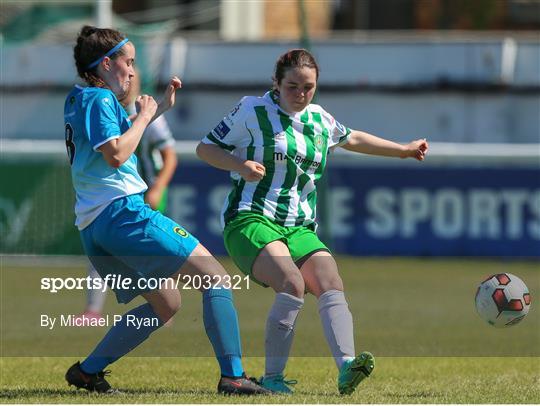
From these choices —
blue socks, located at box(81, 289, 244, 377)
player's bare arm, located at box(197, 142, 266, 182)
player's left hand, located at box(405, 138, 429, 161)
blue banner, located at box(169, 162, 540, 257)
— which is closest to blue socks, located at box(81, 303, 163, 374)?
blue socks, located at box(81, 289, 244, 377)

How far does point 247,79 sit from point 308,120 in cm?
1610

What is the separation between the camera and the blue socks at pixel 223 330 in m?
6.71

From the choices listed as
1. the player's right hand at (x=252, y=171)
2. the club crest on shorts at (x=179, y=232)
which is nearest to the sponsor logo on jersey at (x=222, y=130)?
the player's right hand at (x=252, y=171)

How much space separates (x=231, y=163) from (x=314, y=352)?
2735 mm

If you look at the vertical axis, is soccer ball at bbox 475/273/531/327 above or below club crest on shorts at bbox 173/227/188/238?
below

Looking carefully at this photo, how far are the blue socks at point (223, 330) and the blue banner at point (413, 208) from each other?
12136 millimetres

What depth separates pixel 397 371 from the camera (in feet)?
27.6

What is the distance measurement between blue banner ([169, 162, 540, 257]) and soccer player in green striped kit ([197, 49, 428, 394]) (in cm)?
1164

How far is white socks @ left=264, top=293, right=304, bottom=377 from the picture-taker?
7008 mm

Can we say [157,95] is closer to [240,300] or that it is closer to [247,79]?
[247,79]

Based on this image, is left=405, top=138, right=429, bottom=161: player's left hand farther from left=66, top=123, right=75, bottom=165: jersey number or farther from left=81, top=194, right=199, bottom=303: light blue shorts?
left=66, top=123, right=75, bottom=165: jersey number

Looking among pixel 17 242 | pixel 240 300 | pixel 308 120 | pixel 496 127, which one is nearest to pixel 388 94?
pixel 496 127

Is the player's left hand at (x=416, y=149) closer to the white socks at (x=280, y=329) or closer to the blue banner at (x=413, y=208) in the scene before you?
the white socks at (x=280, y=329)

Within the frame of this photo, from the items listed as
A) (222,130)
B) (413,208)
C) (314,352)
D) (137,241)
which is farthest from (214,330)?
(413,208)
